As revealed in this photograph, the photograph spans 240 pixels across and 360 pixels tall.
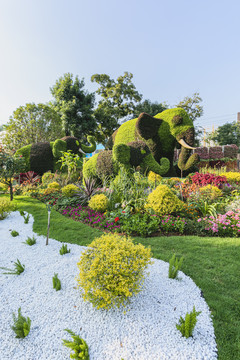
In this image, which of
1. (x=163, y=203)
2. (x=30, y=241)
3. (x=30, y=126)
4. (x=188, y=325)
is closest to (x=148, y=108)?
(x=30, y=126)

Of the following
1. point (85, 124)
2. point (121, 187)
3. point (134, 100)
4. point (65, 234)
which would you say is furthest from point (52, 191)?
point (134, 100)

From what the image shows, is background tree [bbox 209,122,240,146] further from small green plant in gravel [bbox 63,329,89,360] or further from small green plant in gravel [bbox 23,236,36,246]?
small green plant in gravel [bbox 63,329,89,360]

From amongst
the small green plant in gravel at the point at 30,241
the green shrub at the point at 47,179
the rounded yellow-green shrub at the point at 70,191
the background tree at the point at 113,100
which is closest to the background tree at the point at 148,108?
the background tree at the point at 113,100

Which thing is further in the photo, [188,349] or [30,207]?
[30,207]

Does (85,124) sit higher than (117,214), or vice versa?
(85,124)

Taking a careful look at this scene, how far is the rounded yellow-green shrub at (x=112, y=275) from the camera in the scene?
1.66 meters

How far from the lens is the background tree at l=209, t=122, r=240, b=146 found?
21719 millimetres

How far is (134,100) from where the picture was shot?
2103 cm

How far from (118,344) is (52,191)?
21.5 ft

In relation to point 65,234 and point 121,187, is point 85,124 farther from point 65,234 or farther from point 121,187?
point 65,234

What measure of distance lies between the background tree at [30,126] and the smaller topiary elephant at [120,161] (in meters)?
12.6

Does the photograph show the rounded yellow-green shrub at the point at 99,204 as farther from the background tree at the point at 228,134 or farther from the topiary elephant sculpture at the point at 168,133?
the background tree at the point at 228,134

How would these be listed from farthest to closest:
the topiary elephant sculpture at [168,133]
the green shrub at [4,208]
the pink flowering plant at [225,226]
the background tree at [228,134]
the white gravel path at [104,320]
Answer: the background tree at [228,134], the topiary elephant sculpture at [168,133], the green shrub at [4,208], the pink flowering plant at [225,226], the white gravel path at [104,320]

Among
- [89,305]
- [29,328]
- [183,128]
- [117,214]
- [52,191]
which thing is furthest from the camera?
[183,128]
